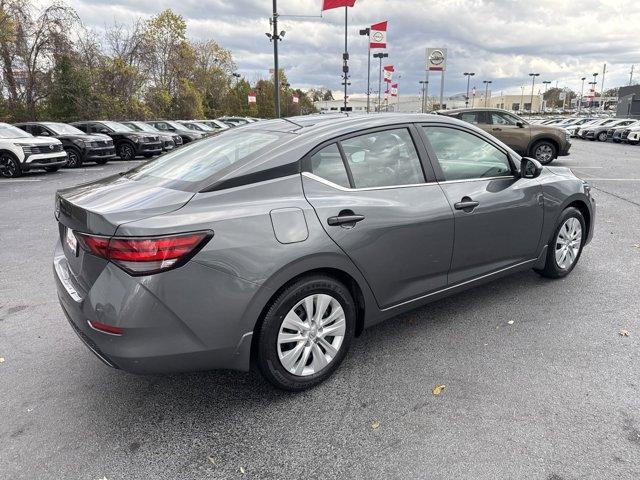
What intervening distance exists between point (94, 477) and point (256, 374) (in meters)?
1.14

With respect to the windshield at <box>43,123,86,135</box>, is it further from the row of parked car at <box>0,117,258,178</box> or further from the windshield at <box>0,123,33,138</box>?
the windshield at <box>0,123,33,138</box>

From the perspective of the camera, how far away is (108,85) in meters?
28.6

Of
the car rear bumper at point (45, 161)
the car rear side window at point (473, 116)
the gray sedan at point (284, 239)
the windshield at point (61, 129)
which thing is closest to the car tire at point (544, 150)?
the car rear side window at point (473, 116)

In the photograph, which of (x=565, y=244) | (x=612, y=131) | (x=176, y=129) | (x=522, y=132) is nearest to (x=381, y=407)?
(x=565, y=244)

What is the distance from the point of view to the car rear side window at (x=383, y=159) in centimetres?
311

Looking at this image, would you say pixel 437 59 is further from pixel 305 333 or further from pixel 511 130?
pixel 305 333

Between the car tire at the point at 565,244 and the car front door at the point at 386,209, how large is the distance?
1595 millimetres

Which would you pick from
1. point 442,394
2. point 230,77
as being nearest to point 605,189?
point 442,394

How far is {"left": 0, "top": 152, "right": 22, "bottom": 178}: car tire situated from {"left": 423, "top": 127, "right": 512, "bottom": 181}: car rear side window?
45.6ft

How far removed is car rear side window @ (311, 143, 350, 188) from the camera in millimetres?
2934

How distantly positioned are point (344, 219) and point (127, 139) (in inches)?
717

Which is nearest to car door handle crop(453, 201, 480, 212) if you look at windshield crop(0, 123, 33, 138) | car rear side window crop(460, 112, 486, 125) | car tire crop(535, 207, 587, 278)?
car tire crop(535, 207, 587, 278)

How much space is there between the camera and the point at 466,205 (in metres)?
3.50

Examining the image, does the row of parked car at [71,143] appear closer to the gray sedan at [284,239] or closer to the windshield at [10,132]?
the windshield at [10,132]
